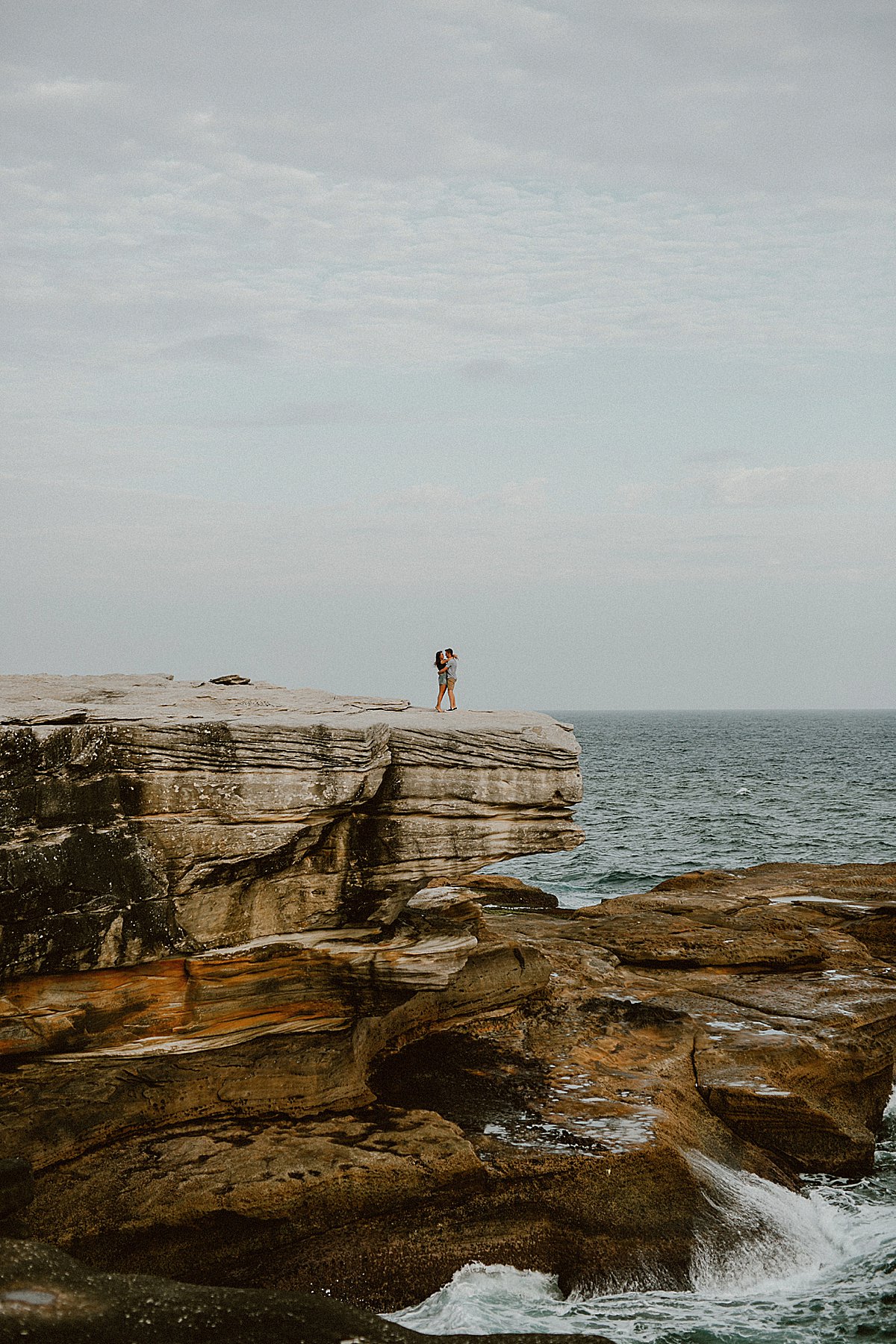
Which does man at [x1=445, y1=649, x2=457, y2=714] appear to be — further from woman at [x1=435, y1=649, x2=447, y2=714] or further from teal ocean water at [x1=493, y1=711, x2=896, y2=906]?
teal ocean water at [x1=493, y1=711, x2=896, y2=906]

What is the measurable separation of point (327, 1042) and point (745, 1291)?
22.1 feet

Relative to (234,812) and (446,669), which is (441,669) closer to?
(446,669)

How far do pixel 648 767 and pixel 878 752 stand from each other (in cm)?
3461

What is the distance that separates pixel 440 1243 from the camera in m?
12.8

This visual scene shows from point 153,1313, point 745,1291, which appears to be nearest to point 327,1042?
point 153,1313

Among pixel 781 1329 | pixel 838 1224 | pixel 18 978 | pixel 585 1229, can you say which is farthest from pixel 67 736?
pixel 838 1224

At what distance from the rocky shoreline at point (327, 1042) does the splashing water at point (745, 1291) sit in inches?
10.1

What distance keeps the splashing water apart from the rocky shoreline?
10.1 inches

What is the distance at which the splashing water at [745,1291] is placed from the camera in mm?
12164

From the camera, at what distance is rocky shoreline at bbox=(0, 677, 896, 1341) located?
12.7 meters

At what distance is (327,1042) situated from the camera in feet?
50.8

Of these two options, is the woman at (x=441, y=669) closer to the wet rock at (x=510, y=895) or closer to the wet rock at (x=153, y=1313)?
the wet rock at (x=510, y=895)

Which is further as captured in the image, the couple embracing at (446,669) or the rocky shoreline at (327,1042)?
the couple embracing at (446,669)

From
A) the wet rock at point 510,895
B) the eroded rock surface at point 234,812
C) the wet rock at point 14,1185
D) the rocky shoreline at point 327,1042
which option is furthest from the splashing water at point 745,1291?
the wet rock at point 510,895
